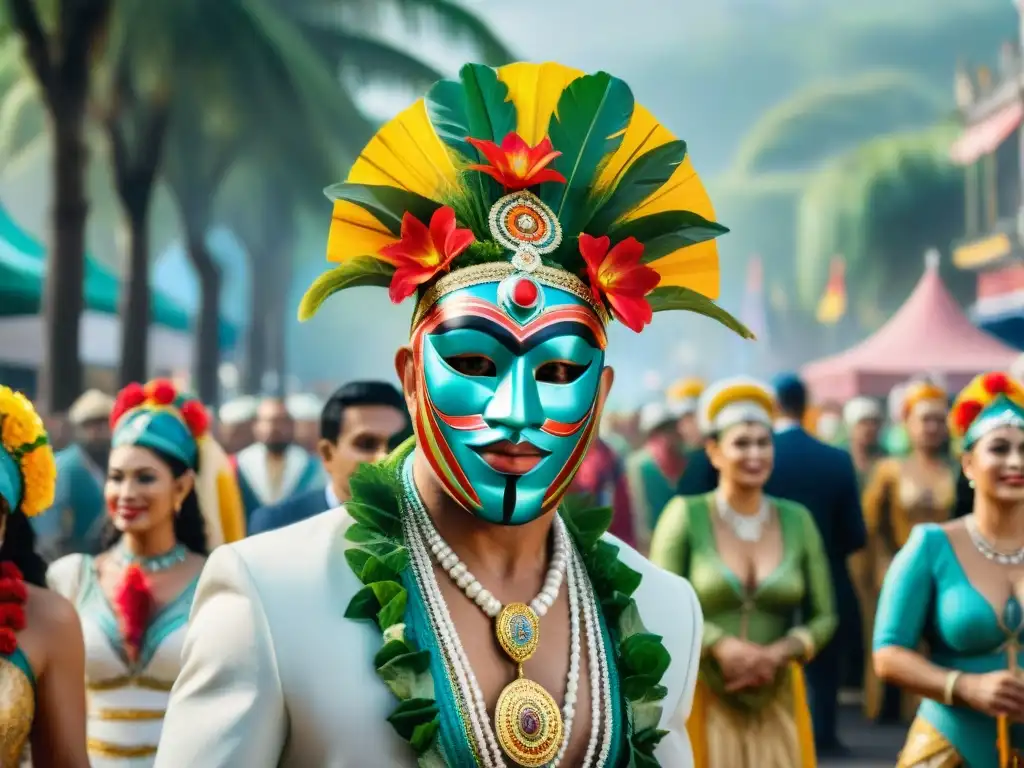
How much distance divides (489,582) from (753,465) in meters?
3.40

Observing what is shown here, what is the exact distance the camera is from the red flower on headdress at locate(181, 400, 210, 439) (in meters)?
5.65

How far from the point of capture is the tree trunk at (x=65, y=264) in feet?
42.7

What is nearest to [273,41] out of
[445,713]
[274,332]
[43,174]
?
[445,713]

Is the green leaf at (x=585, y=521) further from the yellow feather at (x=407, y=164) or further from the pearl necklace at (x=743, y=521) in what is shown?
the pearl necklace at (x=743, y=521)

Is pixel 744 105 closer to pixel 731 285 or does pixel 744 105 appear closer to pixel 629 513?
pixel 731 285

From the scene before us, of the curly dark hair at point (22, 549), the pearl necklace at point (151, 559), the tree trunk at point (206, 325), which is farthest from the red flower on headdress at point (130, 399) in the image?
the tree trunk at point (206, 325)

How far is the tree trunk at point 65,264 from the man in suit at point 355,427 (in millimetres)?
8035

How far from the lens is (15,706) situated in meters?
3.59

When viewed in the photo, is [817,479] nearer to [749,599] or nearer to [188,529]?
[749,599]

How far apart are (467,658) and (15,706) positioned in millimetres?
1536

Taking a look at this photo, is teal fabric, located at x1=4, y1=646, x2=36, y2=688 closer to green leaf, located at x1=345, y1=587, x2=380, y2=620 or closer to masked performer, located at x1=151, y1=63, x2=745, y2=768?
masked performer, located at x1=151, y1=63, x2=745, y2=768

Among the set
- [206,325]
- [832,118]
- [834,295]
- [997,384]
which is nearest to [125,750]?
[997,384]

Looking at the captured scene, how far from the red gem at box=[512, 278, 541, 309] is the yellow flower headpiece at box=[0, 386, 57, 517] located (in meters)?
1.75

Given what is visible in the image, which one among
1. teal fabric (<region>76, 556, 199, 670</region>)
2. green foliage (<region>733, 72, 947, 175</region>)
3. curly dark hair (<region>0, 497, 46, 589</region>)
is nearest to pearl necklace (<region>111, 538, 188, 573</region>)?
teal fabric (<region>76, 556, 199, 670</region>)
